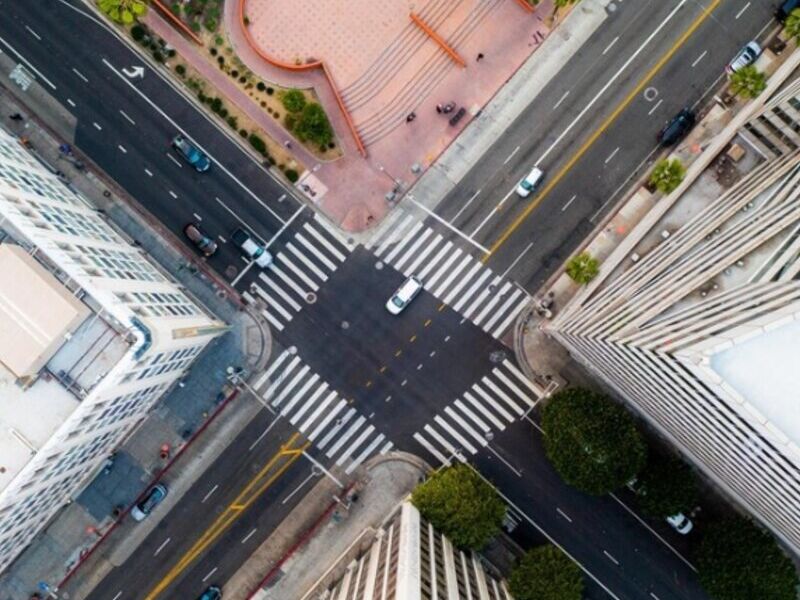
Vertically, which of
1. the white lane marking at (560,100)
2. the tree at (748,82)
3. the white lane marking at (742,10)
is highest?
the white lane marking at (742,10)

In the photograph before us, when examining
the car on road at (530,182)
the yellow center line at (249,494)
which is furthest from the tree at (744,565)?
the yellow center line at (249,494)

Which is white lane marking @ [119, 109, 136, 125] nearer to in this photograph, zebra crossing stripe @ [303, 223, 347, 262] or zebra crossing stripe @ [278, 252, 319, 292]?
zebra crossing stripe @ [278, 252, 319, 292]

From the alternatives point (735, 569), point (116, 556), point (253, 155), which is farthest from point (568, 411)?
point (116, 556)

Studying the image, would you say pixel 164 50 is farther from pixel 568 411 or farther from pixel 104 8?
A: pixel 568 411

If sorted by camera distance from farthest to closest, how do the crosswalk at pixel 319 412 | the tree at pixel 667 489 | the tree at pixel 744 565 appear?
the crosswalk at pixel 319 412 < the tree at pixel 667 489 < the tree at pixel 744 565

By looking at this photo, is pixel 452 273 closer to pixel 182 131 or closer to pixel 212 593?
pixel 182 131

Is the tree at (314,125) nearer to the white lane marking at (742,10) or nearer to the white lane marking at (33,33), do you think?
the white lane marking at (33,33)
